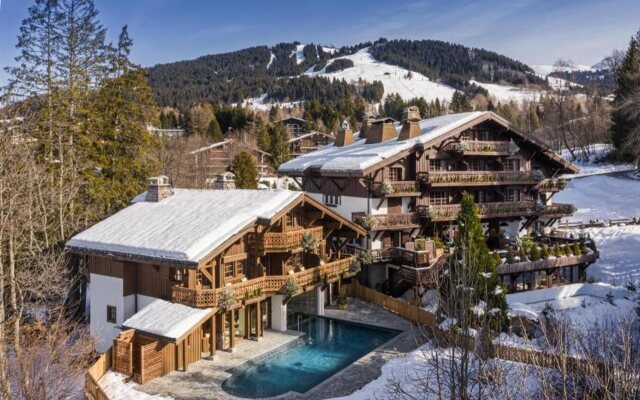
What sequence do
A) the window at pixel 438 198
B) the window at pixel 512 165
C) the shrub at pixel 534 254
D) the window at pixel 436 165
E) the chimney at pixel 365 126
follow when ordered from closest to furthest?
1. the shrub at pixel 534 254
2. the window at pixel 438 198
3. the window at pixel 436 165
4. the window at pixel 512 165
5. the chimney at pixel 365 126

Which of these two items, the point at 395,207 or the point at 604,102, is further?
the point at 604,102

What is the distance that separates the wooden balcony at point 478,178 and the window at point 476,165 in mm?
1533

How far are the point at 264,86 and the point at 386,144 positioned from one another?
14717cm

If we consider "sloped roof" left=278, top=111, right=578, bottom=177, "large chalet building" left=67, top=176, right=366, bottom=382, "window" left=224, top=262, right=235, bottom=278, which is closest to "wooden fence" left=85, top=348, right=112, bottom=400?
"large chalet building" left=67, top=176, right=366, bottom=382

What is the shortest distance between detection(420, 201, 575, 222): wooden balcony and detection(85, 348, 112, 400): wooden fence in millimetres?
20347

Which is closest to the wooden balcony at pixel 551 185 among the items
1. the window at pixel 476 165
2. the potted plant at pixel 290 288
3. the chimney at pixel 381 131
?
the window at pixel 476 165

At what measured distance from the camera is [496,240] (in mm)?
36469

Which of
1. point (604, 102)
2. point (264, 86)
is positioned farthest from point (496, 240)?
point (264, 86)

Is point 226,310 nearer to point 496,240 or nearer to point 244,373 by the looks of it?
point 244,373

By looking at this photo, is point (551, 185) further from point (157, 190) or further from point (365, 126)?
point (157, 190)

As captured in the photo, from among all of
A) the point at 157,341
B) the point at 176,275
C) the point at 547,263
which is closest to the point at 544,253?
the point at 547,263

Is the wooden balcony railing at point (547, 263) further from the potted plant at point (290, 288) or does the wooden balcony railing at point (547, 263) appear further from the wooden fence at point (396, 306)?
the potted plant at point (290, 288)

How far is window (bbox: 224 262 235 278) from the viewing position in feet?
79.7

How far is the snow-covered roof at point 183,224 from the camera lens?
21844 mm
